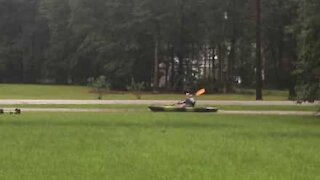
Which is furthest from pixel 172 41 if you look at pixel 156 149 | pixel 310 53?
pixel 156 149

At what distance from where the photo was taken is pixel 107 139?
55.0 ft

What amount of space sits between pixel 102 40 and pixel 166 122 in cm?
4554

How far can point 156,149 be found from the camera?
14.5m

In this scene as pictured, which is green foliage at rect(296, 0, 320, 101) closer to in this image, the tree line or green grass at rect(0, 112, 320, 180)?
green grass at rect(0, 112, 320, 180)

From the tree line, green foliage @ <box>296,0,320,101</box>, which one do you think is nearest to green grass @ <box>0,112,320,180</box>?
green foliage @ <box>296,0,320,101</box>

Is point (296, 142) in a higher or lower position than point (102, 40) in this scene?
lower

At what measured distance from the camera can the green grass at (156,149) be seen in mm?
10742

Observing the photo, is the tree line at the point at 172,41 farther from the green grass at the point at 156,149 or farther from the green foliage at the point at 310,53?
the green grass at the point at 156,149

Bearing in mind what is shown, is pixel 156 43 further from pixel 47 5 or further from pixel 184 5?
pixel 47 5

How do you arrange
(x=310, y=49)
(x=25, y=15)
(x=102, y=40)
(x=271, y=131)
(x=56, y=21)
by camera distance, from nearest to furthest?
(x=271, y=131) < (x=310, y=49) < (x=102, y=40) < (x=56, y=21) < (x=25, y=15)

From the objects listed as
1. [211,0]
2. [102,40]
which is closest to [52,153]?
[211,0]

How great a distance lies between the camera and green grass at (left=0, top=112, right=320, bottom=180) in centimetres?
1074

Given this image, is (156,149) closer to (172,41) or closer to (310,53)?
(310,53)

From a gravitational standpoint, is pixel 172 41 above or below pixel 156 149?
above
